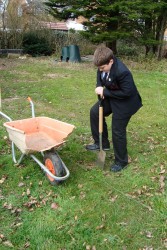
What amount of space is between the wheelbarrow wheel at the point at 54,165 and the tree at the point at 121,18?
1173 cm

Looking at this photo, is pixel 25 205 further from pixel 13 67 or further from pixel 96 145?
pixel 13 67

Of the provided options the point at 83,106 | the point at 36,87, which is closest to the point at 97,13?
the point at 36,87

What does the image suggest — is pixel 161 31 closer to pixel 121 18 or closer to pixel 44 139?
pixel 121 18

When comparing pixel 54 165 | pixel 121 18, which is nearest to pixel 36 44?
pixel 121 18

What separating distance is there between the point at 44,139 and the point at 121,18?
502 inches

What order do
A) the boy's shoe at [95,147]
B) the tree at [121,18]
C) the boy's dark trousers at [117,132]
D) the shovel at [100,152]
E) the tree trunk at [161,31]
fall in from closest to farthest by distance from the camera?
the boy's dark trousers at [117,132] < the shovel at [100,152] < the boy's shoe at [95,147] < the tree at [121,18] < the tree trunk at [161,31]

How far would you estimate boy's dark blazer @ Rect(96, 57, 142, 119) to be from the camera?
13.6 ft

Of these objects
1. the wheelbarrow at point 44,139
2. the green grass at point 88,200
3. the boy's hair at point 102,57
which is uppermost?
the boy's hair at point 102,57

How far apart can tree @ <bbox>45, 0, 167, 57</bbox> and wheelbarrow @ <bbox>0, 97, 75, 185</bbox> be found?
11.1 meters

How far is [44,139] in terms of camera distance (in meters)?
4.80

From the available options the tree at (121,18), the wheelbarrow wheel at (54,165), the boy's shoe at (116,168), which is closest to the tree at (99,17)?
the tree at (121,18)

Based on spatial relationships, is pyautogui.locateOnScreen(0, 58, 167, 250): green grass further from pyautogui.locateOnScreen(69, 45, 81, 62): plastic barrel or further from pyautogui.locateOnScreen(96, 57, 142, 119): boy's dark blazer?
pyautogui.locateOnScreen(69, 45, 81, 62): plastic barrel

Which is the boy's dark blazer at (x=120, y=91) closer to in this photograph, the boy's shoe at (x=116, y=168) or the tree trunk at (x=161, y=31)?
the boy's shoe at (x=116, y=168)

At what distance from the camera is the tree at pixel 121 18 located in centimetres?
1496
